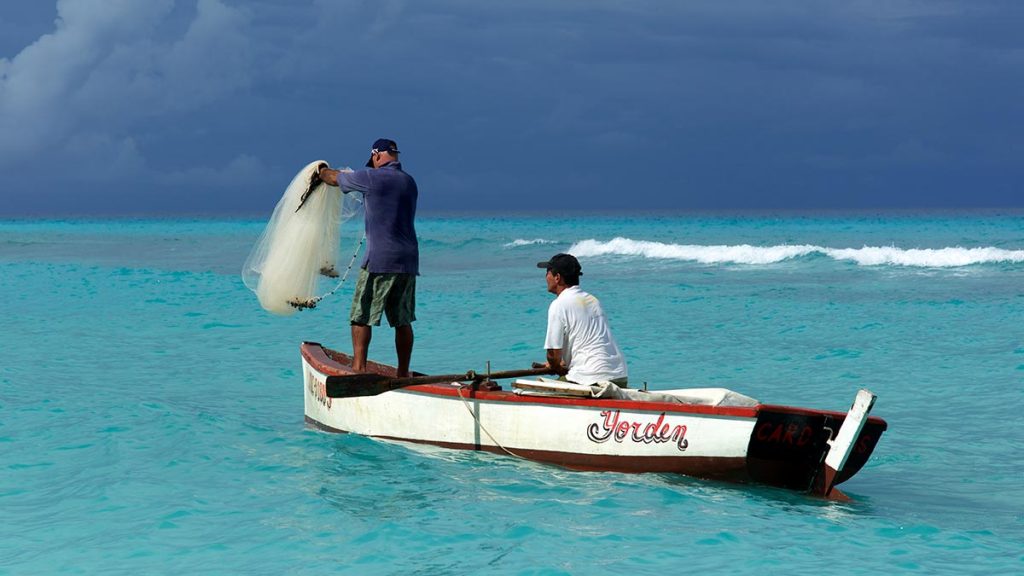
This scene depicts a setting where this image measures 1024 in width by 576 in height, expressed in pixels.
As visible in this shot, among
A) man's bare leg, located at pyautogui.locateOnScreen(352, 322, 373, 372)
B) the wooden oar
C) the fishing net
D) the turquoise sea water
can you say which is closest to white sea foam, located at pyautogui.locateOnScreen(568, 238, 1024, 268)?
the turquoise sea water

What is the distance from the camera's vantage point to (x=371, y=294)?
8.14 meters

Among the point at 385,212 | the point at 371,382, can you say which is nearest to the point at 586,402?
the point at 371,382

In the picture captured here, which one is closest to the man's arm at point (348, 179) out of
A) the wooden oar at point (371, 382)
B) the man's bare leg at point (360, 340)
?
the man's bare leg at point (360, 340)

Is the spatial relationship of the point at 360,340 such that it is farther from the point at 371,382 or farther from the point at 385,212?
the point at 385,212

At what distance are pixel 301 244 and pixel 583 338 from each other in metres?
2.61

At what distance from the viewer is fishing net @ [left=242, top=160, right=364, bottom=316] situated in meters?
8.60

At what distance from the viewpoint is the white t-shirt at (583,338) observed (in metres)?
7.27

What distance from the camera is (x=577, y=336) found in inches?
290

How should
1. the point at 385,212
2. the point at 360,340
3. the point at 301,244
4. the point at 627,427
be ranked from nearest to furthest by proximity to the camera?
the point at 627,427
the point at 385,212
the point at 360,340
the point at 301,244

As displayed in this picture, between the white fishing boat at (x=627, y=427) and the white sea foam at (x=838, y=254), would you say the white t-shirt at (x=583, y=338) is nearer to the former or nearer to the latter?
the white fishing boat at (x=627, y=427)

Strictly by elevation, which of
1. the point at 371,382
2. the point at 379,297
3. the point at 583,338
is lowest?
the point at 371,382

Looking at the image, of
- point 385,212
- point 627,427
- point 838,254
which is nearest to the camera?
point 627,427

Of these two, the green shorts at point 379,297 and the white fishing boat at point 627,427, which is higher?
the green shorts at point 379,297

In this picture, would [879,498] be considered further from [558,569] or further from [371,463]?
[371,463]
